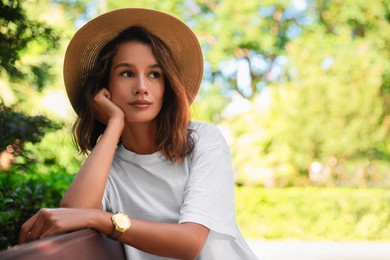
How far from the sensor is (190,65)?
2398 mm

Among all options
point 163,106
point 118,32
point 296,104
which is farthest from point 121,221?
point 296,104

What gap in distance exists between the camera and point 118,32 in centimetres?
227

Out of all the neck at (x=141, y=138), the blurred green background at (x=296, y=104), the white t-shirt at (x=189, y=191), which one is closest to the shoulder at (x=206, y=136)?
the white t-shirt at (x=189, y=191)

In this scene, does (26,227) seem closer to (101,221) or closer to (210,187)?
(101,221)

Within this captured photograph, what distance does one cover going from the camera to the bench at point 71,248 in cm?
110

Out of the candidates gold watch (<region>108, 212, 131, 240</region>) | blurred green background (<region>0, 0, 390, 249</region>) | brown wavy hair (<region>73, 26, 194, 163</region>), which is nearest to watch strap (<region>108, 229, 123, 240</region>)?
gold watch (<region>108, 212, 131, 240</region>)

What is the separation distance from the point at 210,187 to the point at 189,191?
0.06 m

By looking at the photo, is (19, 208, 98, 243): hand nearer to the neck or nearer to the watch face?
the watch face

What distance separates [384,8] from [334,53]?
298 cm

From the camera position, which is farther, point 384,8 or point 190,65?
point 384,8

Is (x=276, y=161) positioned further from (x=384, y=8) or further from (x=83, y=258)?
(x=83, y=258)

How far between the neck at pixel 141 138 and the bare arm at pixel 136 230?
0.42 meters

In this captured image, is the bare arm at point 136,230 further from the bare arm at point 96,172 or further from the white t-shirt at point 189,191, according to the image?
the bare arm at point 96,172

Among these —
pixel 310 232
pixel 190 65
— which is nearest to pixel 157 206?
pixel 190 65
